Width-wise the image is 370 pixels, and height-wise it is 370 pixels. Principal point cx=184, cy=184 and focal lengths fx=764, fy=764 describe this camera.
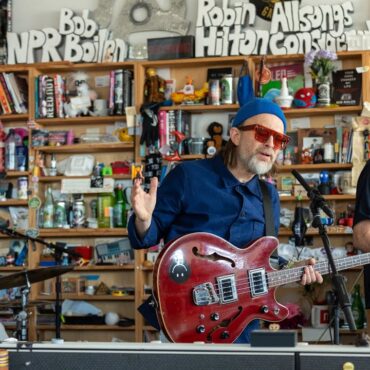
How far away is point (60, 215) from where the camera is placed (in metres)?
6.11

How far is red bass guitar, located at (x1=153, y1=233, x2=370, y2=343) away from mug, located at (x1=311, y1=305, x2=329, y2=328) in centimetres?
261

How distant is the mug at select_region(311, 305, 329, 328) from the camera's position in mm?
5500

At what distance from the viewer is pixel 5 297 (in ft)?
20.4

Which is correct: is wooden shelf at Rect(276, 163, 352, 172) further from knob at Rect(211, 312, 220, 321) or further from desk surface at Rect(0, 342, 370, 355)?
desk surface at Rect(0, 342, 370, 355)

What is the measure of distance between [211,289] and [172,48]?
136 inches

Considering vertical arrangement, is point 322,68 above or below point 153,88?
above

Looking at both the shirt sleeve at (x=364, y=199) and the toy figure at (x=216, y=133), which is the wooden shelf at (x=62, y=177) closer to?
the toy figure at (x=216, y=133)

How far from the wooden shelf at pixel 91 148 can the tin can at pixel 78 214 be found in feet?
1.42

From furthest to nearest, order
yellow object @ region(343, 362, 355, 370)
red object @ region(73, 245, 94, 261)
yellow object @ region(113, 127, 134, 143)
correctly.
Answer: red object @ region(73, 245, 94, 261) → yellow object @ region(113, 127, 134, 143) → yellow object @ region(343, 362, 355, 370)

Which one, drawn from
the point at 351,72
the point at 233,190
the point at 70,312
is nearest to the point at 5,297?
the point at 70,312

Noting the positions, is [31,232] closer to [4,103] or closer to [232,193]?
[4,103]

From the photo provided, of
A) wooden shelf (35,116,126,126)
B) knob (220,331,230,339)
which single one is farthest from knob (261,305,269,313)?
wooden shelf (35,116,126,126)

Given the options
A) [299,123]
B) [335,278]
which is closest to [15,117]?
[299,123]

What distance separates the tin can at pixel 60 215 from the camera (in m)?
6.10
